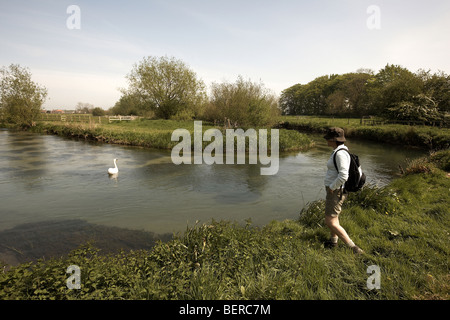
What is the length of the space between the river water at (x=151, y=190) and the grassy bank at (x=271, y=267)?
2.37 metres

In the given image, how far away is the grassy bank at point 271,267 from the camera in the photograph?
11.0 ft

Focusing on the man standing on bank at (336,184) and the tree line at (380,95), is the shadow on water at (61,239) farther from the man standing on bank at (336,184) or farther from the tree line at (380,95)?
the tree line at (380,95)

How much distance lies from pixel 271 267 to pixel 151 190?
25.7 feet

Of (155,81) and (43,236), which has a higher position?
(155,81)

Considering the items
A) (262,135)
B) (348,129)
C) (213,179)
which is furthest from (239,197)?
(348,129)

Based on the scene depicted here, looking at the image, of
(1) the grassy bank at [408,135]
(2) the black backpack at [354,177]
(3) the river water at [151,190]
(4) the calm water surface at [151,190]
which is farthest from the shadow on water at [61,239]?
(1) the grassy bank at [408,135]

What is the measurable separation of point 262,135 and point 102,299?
67.3 feet

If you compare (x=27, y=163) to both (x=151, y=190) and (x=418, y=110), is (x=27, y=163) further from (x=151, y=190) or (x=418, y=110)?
(x=418, y=110)

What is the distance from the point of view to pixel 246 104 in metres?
27.9

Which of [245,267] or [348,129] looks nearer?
[245,267]

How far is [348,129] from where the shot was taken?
1261 inches

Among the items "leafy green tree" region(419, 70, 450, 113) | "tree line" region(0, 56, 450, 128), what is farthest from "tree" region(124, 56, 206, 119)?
"leafy green tree" region(419, 70, 450, 113)

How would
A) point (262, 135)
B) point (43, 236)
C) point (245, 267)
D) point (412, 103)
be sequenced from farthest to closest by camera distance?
point (412, 103) → point (262, 135) → point (43, 236) → point (245, 267)
